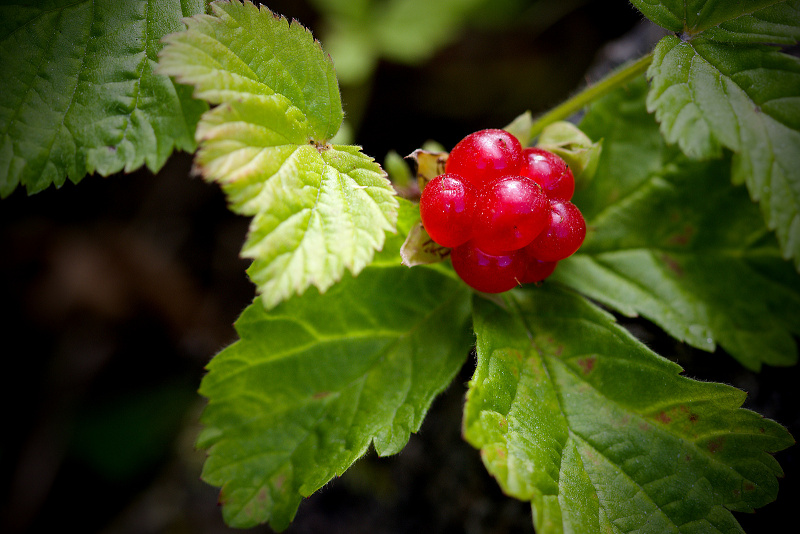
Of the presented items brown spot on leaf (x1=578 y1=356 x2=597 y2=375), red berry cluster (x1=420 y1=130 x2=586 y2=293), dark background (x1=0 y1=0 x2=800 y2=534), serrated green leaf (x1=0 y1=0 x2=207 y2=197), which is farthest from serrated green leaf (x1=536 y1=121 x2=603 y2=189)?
dark background (x1=0 y1=0 x2=800 y2=534)

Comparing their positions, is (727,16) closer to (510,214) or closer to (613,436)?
(510,214)

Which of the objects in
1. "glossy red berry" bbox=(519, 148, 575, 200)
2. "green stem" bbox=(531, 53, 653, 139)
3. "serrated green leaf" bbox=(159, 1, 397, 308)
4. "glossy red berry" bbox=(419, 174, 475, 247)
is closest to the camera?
"serrated green leaf" bbox=(159, 1, 397, 308)

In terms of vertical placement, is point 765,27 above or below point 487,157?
above

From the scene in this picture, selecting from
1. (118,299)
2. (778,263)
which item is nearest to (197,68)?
(778,263)

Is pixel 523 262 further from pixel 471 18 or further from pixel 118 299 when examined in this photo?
pixel 118 299

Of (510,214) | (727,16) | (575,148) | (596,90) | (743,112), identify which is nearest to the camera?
(510,214)

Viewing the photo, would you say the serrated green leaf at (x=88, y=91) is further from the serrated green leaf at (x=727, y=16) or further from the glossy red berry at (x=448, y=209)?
the serrated green leaf at (x=727, y=16)

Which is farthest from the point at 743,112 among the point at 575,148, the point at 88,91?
the point at 88,91

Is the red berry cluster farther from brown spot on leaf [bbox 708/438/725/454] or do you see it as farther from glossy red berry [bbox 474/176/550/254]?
brown spot on leaf [bbox 708/438/725/454]
